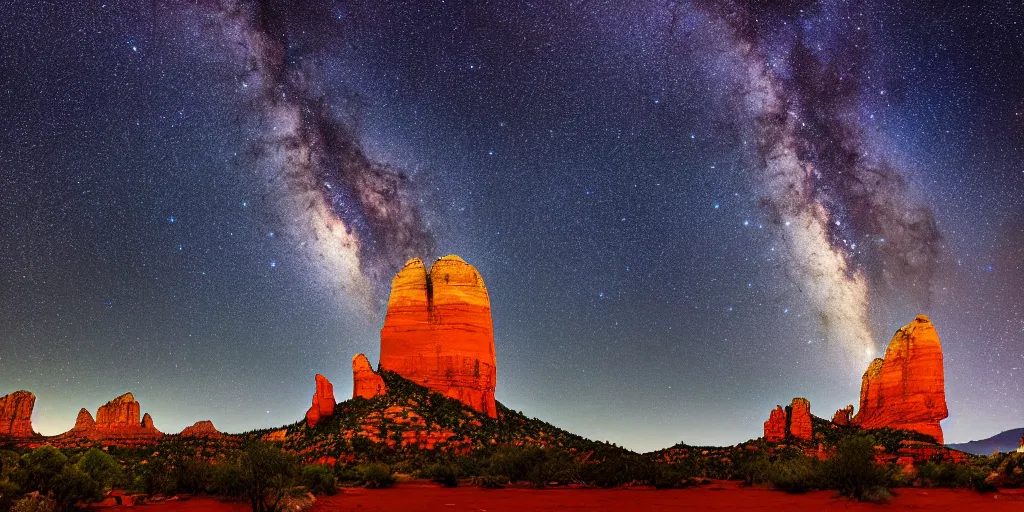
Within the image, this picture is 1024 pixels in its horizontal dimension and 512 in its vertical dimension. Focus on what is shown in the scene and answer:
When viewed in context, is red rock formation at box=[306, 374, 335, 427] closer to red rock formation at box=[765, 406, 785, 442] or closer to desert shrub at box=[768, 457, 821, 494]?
desert shrub at box=[768, 457, 821, 494]

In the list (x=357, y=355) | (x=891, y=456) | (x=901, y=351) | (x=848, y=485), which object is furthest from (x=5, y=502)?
(x=901, y=351)

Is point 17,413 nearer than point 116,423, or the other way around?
point 116,423

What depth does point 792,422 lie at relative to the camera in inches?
2140

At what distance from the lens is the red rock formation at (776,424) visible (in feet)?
175

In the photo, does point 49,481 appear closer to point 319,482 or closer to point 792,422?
point 319,482

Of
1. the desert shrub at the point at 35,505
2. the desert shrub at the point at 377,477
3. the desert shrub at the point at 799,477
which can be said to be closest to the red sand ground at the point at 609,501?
the desert shrub at the point at 799,477

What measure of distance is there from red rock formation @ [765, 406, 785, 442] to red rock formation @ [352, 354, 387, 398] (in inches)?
1306

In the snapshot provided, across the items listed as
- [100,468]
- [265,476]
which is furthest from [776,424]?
[100,468]

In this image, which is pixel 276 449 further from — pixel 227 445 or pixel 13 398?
pixel 13 398

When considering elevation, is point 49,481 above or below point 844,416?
below

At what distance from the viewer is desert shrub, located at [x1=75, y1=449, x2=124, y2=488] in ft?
56.6

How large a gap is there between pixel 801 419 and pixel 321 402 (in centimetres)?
4042

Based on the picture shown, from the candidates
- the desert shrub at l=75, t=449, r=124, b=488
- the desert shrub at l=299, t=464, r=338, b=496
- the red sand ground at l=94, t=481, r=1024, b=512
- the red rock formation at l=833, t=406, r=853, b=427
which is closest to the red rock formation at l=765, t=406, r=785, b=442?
the red rock formation at l=833, t=406, r=853, b=427

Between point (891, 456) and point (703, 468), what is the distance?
64.5ft
